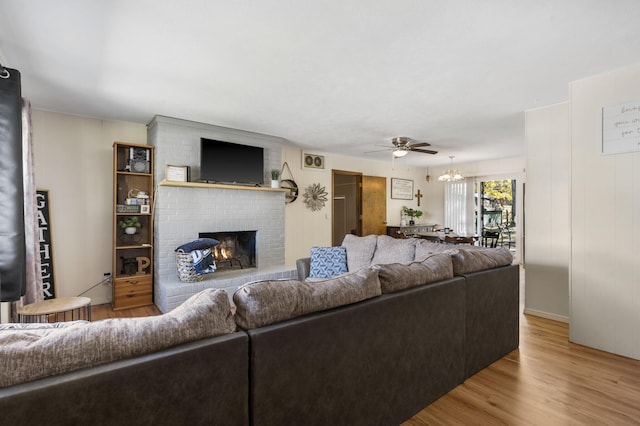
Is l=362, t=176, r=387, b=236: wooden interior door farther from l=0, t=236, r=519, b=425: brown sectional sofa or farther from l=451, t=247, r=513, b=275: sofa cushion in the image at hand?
l=0, t=236, r=519, b=425: brown sectional sofa

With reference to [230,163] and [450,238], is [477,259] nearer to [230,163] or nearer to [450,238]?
[230,163]

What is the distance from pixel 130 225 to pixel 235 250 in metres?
1.44

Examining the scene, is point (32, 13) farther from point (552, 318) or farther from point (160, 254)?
point (552, 318)

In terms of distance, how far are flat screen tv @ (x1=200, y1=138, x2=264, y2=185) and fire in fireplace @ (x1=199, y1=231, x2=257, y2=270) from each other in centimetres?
80

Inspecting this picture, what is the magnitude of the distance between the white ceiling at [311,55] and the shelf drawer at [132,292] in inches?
79.9

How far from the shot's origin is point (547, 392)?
2.08 meters

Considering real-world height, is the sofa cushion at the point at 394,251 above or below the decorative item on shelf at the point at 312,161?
below

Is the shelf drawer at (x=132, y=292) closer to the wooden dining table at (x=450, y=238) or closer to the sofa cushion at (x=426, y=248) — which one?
the sofa cushion at (x=426, y=248)

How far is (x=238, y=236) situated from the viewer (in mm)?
4879

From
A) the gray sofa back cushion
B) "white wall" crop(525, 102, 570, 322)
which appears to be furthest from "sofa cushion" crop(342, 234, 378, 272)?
"white wall" crop(525, 102, 570, 322)

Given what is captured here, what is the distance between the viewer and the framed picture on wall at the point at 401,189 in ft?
24.7

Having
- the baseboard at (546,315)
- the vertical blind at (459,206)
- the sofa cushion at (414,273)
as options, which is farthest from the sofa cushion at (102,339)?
the vertical blind at (459,206)

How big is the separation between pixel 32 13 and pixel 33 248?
1909 millimetres

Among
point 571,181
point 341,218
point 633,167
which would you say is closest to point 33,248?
point 571,181
